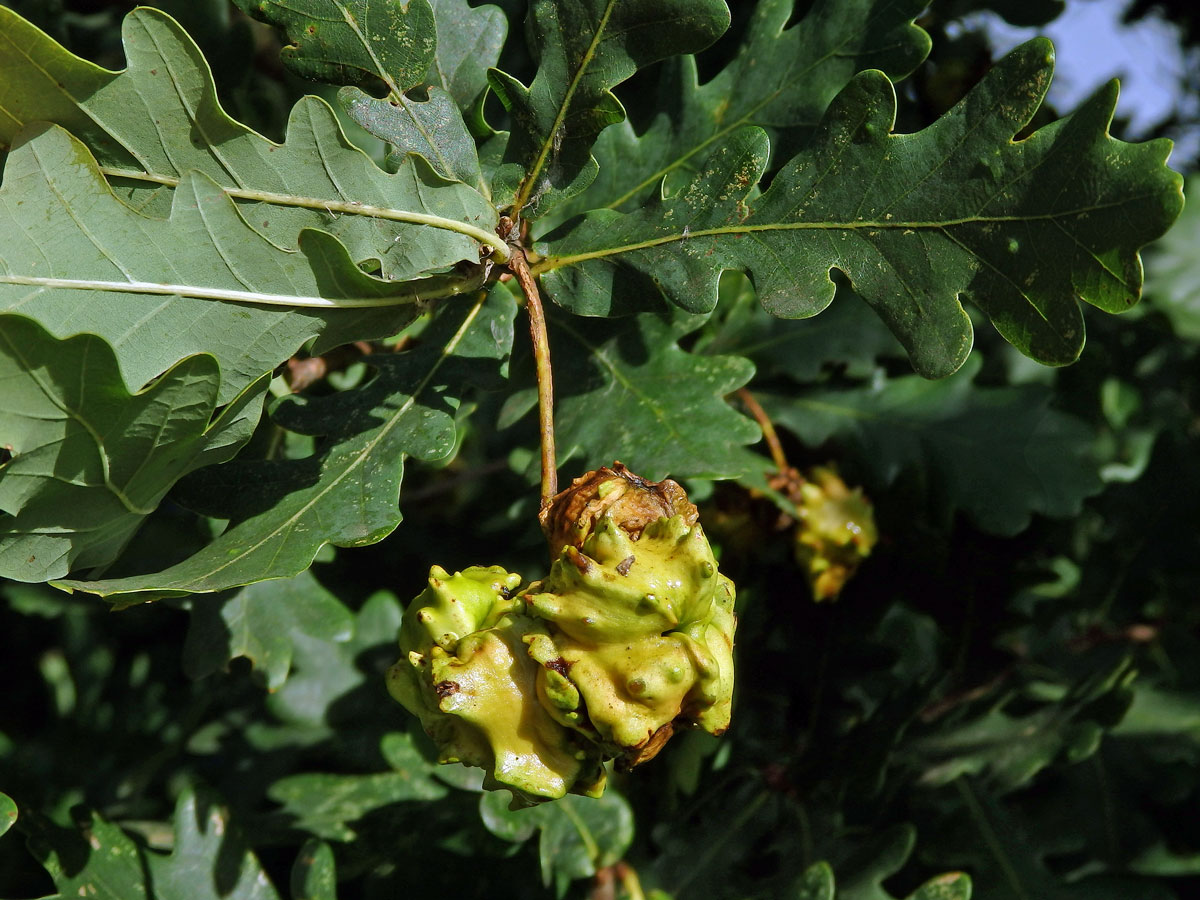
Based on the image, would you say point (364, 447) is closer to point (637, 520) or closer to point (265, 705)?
point (637, 520)

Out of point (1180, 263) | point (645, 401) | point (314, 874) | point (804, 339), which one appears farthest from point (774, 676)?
point (1180, 263)

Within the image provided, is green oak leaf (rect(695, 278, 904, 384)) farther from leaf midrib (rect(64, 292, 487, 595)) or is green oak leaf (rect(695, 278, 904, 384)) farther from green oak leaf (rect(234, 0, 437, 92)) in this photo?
green oak leaf (rect(234, 0, 437, 92))

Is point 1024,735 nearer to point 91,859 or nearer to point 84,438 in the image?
point 91,859

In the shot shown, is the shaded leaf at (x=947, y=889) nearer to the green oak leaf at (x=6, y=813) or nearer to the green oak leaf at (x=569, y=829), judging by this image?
the green oak leaf at (x=569, y=829)

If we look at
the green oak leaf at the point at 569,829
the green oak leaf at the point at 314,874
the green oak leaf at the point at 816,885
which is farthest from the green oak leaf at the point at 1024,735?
the green oak leaf at the point at 314,874

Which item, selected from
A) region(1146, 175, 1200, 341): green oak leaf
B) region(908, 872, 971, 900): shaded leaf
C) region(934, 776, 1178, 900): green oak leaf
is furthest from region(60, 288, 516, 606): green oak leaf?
region(1146, 175, 1200, 341): green oak leaf
